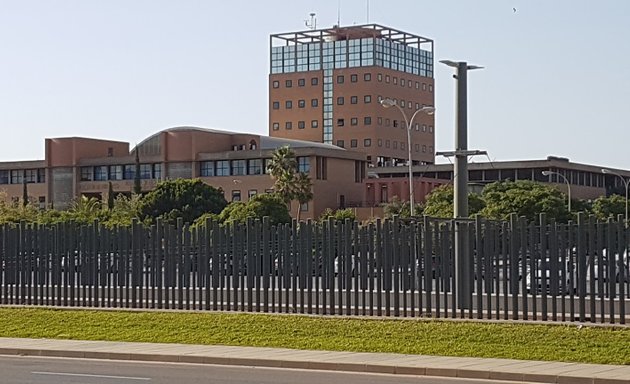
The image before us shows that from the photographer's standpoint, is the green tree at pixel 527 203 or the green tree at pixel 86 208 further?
the green tree at pixel 86 208

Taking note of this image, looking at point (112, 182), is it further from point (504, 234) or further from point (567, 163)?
point (504, 234)

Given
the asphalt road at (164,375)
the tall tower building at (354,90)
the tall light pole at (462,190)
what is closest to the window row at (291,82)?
the tall tower building at (354,90)

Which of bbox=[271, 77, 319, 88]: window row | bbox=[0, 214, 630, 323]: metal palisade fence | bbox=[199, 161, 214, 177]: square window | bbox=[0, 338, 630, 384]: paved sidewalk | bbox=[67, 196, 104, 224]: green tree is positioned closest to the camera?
bbox=[0, 338, 630, 384]: paved sidewalk

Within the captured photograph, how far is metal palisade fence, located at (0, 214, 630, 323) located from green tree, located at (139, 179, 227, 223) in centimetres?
6589

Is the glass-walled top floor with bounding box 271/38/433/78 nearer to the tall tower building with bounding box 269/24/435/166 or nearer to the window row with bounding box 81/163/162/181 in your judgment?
the tall tower building with bounding box 269/24/435/166

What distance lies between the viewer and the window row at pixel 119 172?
11738cm

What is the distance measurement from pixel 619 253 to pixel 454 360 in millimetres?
5249

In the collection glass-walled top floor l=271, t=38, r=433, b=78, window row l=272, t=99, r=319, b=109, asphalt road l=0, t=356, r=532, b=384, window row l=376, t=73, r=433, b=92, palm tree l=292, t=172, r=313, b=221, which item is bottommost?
asphalt road l=0, t=356, r=532, b=384

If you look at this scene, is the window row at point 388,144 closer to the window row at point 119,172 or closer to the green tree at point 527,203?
the window row at point 119,172

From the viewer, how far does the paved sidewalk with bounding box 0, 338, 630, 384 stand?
16.3 m

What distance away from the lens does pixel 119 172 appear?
11862 cm

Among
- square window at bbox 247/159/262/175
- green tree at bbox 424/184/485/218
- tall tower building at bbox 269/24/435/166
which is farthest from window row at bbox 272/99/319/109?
green tree at bbox 424/184/485/218

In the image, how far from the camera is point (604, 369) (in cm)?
1658

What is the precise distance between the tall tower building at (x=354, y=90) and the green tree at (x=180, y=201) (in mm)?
51365
